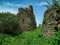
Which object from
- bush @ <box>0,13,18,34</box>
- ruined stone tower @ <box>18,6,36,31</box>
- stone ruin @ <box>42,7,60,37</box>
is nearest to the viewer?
stone ruin @ <box>42,7,60,37</box>

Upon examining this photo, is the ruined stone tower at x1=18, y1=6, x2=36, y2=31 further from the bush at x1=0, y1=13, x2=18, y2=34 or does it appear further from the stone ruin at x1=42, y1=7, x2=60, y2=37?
the stone ruin at x1=42, y1=7, x2=60, y2=37

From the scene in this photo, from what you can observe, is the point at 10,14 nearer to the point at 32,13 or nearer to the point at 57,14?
the point at 32,13

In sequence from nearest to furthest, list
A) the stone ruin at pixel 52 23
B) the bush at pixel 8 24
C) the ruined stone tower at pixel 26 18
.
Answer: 1. the stone ruin at pixel 52 23
2. the bush at pixel 8 24
3. the ruined stone tower at pixel 26 18

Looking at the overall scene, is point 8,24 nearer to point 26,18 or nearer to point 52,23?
point 26,18

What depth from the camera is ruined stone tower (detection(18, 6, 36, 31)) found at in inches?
1323

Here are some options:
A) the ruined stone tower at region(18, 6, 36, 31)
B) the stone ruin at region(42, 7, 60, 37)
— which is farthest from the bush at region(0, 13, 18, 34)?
the stone ruin at region(42, 7, 60, 37)

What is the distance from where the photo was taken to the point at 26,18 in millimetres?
34062

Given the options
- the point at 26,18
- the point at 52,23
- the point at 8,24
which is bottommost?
the point at 52,23

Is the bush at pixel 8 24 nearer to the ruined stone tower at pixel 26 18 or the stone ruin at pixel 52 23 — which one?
the ruined stone tower at pixel 26 18

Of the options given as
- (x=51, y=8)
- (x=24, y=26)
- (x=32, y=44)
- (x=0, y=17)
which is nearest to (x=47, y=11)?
(x=51, y=8)

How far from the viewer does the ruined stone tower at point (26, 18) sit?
3359 centimetres

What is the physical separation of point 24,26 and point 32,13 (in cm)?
243

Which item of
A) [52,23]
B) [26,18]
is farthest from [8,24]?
[52,23]

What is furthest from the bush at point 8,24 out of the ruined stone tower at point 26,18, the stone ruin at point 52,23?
the stone ruin at point 52,23
